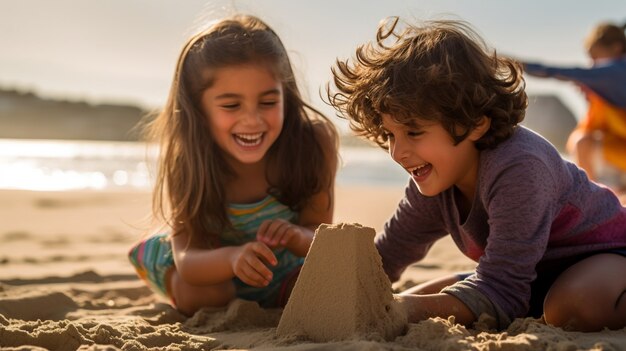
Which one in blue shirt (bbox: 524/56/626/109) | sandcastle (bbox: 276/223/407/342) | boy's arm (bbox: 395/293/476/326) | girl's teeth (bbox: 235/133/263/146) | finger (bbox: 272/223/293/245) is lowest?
boy's arm (bbox: 395/293/476/326)

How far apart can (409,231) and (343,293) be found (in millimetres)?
871

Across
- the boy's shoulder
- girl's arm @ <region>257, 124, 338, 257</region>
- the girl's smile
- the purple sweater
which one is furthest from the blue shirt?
the boy's shoulder

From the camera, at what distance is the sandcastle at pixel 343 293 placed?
5.87 ft

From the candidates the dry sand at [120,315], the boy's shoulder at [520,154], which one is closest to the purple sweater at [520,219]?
the boy's shoulder at [520,154]

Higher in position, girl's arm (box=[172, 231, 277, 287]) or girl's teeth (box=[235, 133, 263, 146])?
girl's teeth (box=[235, 133, 263, 146])

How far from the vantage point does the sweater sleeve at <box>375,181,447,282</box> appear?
252cm

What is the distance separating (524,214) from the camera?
199 centimetres

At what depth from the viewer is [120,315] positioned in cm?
265

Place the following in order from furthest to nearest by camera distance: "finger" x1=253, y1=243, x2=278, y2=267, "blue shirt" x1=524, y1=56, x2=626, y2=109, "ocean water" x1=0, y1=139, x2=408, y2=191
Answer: "ocean water" x1=0, y1=139, x2=408, y2=191 < "blue shirt" x1=524, y1=56, x2=626, y2=109 < "finger" x1=253, y1=243, x2=278, y2=267

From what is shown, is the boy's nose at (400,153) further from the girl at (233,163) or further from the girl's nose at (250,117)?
the girl's nose at (250,117)

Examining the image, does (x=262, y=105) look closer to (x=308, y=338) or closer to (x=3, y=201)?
(x=308, y=338)

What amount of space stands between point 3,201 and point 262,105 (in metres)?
5.37

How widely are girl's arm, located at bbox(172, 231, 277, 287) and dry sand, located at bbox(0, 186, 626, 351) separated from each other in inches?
5.6

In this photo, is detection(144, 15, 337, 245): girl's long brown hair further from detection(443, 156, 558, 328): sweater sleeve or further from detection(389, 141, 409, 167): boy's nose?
detection(443, 156, 558, 328): sweater sleeve
